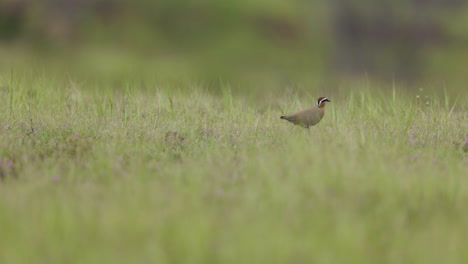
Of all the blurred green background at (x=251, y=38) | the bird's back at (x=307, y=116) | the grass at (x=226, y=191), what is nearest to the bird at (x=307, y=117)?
the bird's back at (x=307, y=116)

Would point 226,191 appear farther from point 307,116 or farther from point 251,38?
point 251,38

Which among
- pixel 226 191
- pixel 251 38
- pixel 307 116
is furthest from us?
pixel 251 38

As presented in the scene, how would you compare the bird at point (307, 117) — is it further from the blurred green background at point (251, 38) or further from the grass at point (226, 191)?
the blurred green background at point (251, 38)

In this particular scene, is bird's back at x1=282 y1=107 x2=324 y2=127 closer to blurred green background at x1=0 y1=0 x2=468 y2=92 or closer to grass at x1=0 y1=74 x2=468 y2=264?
grass at x1=0 y1=74 x2=468 y2=264

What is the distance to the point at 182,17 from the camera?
21469mm

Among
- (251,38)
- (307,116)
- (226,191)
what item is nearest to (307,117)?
(307,116)

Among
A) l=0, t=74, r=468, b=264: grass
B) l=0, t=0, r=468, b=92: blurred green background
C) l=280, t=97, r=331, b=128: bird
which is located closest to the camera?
l=0, t=74, r=468, b=264: grass

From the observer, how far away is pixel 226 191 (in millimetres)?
4105

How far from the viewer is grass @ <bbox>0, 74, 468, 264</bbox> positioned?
3.23 metres

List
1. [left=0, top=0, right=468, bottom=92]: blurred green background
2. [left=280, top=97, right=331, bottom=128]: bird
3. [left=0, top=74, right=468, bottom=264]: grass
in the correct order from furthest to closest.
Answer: [left=0, top=0, right=468, bottom=92]: blurred green background, [left=280, top=97, right=331, bottom=128]: bird, [left=0, top=74, right=468, bottom=264]: grass

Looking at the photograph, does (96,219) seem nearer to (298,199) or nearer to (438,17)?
(298,199)

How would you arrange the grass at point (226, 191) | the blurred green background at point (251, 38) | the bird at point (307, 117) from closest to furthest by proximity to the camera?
the grass at point (226, 191) < the bird at point (307, 117) < the blurred green background at point (251, 38)

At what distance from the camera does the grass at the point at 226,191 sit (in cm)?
323

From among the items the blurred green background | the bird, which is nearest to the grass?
the bird
